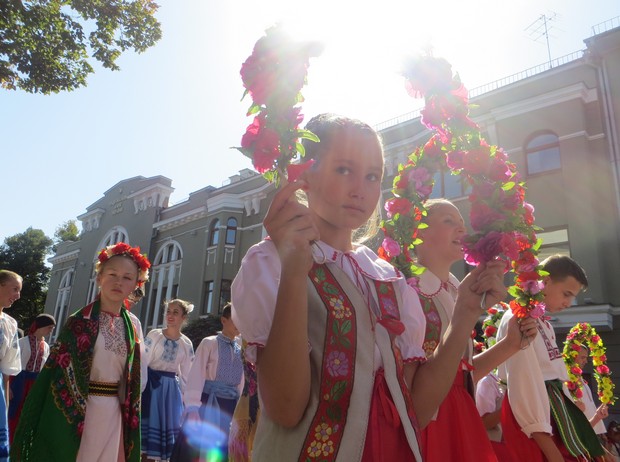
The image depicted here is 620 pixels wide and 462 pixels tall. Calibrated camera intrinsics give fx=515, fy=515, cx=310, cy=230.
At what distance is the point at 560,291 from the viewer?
143 inches

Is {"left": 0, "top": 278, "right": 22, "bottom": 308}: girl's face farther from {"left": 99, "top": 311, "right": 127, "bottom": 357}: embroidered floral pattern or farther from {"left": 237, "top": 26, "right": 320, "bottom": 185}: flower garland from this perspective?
{"left": 237, "top": 26, "right": 320, "bottom": 185}: flower garland

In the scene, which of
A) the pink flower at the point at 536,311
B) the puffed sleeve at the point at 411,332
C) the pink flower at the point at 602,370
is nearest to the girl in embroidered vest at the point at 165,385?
the pink flower at the point at 536,311

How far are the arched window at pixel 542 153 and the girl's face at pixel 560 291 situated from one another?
12826 mm

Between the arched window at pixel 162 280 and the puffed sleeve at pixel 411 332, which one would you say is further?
the arched window at pixel 162 280

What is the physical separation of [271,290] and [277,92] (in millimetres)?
576

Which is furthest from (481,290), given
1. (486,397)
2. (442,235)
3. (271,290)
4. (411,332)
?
(486,397)

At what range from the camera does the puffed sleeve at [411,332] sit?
1658 mm

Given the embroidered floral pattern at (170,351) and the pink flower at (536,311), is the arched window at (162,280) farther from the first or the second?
the pink flower at (536,311)

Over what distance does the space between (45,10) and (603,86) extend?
14.6m

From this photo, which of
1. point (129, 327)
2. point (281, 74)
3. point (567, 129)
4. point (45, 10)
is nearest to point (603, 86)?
point (567, 129)

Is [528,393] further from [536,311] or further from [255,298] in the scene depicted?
[255,298]

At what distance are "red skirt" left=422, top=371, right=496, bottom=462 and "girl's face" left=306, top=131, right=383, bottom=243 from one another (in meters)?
1.08

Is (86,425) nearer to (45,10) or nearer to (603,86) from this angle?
(45,10)

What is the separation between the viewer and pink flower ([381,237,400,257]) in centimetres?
247
